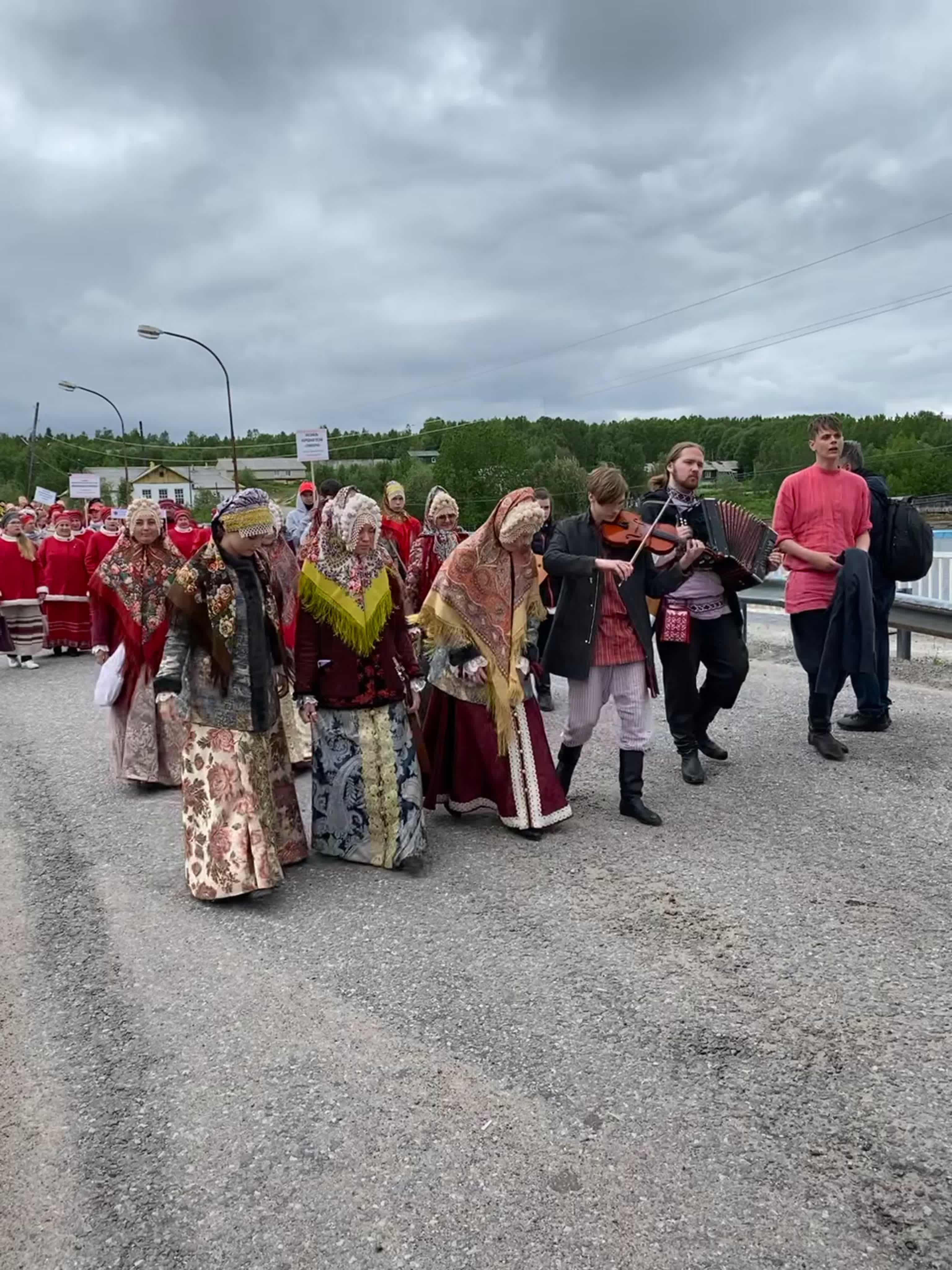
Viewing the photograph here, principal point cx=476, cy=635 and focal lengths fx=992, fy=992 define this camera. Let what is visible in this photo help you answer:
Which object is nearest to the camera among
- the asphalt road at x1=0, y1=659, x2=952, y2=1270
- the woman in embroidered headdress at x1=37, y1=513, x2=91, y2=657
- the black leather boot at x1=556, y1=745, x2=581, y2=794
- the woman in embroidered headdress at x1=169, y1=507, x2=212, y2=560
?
the asphalt road at x1=0, y1=659, x2=952, y2=1270

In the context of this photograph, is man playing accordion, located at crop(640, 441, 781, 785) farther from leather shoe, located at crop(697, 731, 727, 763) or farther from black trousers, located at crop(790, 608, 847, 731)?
black trousers, located at crop(790, 608, 847, 731)

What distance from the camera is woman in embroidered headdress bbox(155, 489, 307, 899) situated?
14.6 ft

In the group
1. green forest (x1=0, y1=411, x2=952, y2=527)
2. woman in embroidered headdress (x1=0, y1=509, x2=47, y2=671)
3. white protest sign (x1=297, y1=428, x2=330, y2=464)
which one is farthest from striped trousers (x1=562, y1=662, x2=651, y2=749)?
green forest (x1=0, y1=411, x2=952, y2=527)

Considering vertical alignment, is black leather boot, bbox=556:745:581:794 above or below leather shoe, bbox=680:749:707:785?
above

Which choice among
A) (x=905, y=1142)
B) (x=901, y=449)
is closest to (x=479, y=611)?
(x=905, y=1142)

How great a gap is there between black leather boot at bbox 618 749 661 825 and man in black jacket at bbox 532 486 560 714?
65 centimetres

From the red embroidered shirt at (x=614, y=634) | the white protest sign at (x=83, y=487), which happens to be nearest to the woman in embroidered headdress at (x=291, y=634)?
the red embroidered shirt at (x=614, y=634)

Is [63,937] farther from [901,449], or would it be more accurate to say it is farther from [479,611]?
[901,449]

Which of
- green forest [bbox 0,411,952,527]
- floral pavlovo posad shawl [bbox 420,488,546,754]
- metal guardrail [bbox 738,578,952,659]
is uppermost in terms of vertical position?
green forest [bbox 0,411,952,527]

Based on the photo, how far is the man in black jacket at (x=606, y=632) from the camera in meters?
5.22

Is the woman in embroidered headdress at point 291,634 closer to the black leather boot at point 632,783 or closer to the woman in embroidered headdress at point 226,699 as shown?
the woman in embroidered headdress at point 226,699

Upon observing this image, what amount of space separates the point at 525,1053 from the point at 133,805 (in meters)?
3.86

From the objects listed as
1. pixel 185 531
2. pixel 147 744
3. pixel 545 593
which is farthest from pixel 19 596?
pixel 545 593

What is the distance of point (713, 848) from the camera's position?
480 centimetres
